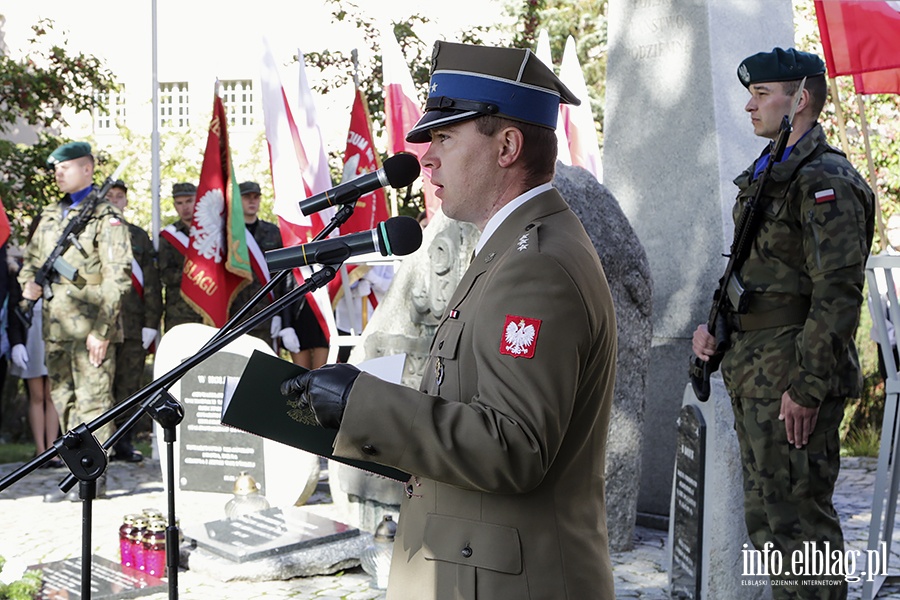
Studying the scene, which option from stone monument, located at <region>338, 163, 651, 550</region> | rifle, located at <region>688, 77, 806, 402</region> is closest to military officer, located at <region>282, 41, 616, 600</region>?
rifle, located at <region>688, 77, 806, 402</region>

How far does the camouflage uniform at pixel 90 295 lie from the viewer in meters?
7.88

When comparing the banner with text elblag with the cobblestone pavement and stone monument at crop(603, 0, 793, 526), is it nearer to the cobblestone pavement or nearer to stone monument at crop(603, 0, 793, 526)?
the cobblestone pavement

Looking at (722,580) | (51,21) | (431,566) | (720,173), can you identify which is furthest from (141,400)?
(51,21)

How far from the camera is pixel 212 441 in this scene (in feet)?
23.7

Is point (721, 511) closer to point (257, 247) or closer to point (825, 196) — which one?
point (825, 196)

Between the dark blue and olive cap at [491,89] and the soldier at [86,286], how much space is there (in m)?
6.08

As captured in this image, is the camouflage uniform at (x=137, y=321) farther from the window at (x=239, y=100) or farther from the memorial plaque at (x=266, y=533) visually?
the window at (x=239, y=100)

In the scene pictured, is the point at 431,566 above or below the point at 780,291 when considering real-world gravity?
below

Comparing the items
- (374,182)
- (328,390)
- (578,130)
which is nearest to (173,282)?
(578,130)

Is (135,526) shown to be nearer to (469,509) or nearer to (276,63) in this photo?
(469,509)

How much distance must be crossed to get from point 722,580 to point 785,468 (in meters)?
1.04

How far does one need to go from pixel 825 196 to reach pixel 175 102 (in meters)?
25.3

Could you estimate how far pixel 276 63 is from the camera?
30.6 ft

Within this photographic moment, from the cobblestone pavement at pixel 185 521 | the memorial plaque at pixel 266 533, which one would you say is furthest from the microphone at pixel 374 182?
the memorial plaque at pixel 266 533
